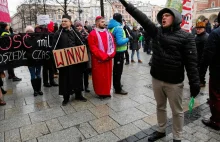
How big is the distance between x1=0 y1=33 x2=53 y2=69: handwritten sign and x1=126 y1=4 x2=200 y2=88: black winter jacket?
3349mm

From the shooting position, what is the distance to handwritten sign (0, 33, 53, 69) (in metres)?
5.09

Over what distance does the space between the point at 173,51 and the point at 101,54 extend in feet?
7.39

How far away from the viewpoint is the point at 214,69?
3500 mm

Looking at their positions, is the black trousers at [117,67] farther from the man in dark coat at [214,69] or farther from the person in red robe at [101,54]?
the man in dark coat at [214,69]

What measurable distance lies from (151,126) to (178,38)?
5.75ft

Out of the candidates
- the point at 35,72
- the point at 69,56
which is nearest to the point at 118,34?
the point at 69,56

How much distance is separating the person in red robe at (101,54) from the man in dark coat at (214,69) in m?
2.14

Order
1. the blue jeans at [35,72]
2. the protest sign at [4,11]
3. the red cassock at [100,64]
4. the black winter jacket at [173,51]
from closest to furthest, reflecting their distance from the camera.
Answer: the black winter jacket at [173,51], the protest sign at [4,11], the red cassock at [100,64], the blue jeans at [35,72]

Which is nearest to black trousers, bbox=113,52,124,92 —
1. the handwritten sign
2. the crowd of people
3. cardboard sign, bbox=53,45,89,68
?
the crowd of people

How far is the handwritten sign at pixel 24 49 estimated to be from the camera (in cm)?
509

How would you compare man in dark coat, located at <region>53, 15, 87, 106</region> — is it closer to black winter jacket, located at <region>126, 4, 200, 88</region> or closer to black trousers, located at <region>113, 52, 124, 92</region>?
black trousers, located at <region>113, 52, 124, 92</region>

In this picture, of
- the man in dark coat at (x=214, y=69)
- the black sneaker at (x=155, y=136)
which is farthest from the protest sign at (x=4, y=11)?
the man in dark coat at (x=214, y=69)

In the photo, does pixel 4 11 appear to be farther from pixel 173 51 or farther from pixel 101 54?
→ pixel 173 51

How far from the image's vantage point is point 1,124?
3.89m
